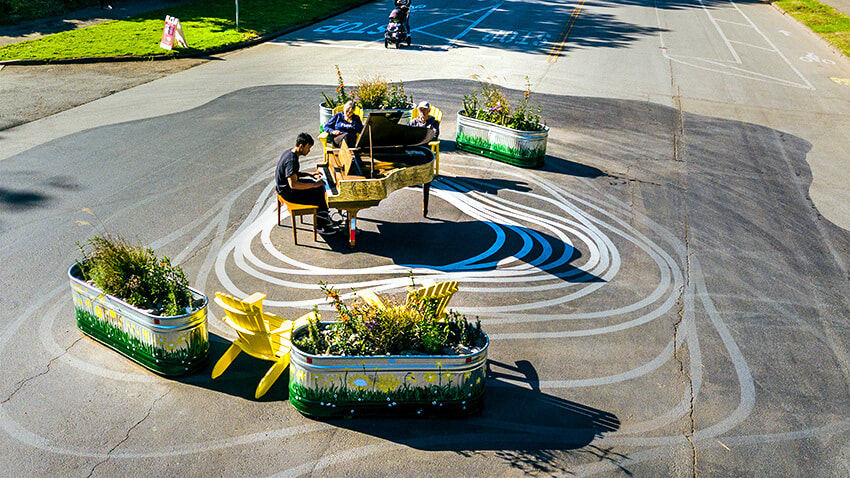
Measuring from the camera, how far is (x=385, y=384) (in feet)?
22.8

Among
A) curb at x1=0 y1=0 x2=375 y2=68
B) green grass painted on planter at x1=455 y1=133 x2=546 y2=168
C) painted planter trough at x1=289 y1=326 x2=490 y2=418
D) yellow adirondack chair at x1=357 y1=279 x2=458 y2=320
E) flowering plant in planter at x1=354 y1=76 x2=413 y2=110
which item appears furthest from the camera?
curb at x1=0 y1=0 x2=375 y2=68

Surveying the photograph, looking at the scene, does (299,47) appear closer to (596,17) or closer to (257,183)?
(257,183)

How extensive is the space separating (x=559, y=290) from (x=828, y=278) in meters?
4.76

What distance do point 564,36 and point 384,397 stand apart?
26196 millimetres

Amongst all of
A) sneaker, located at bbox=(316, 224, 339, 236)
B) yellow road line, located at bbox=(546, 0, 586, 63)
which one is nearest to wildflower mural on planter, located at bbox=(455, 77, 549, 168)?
sneaker, located at bbox=(316, 224, 339, 236)

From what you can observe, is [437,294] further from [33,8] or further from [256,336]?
[33,8]

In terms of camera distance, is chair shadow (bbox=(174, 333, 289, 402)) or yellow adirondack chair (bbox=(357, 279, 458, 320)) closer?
chair shadow (bbox=(174, 333, 289, 402))

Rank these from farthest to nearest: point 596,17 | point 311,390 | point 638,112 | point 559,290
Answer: point 596,17 → point 638,112 → point 559,290 → point 311,390

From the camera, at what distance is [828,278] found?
1090cm

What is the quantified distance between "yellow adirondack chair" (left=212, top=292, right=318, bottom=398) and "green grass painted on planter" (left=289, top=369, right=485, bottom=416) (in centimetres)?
41

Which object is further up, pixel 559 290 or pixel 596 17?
pixel 596 17

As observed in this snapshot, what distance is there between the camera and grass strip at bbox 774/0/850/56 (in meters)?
31.4

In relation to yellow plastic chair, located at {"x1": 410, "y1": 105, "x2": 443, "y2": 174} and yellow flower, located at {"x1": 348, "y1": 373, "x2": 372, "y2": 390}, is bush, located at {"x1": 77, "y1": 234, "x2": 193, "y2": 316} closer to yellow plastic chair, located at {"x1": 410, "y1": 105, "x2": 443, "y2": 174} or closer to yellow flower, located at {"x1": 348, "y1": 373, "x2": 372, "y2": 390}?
yellow flower, located at {"x1": 348, "y1": 373, "x2": 372, "y2": 390}

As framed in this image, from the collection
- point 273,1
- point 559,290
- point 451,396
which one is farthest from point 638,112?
point 273,1
